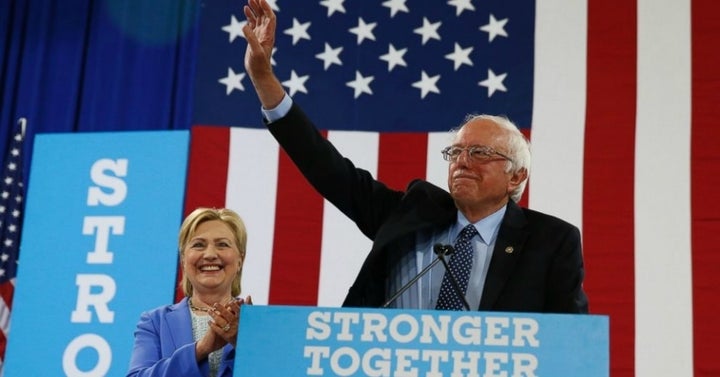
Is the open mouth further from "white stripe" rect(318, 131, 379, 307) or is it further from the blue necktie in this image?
"white stripe" rect(318, 131, 379, 307)

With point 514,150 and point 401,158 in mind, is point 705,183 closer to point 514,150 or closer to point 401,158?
point 401,158

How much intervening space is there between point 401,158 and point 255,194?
75 cm

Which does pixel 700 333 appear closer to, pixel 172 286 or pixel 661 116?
pixel 661 116

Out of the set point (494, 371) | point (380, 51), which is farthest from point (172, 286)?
point (494, 371)

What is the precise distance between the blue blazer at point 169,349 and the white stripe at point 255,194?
2225mm

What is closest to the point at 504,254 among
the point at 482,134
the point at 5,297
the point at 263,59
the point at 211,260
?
the point at 482,134

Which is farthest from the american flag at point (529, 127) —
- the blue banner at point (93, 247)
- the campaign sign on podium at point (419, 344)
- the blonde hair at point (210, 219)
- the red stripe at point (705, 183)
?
the campaign sign on podium at point (419, 344)

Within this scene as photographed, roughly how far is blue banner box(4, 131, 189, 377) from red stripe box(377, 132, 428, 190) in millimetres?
1012

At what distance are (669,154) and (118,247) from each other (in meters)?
2.72

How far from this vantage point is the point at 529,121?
15.9 feet

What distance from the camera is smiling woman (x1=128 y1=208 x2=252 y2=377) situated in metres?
2.28

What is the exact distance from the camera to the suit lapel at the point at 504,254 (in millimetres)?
2230

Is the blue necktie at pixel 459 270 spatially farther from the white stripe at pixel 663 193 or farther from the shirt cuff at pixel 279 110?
the white stripe at pixel 663 193

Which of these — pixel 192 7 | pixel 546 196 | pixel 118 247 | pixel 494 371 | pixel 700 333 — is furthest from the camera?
pixel 192 7
